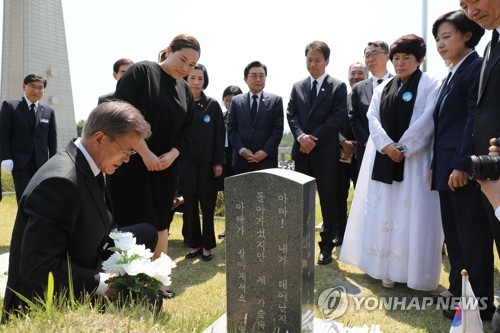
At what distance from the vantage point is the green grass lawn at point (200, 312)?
175 centimetres

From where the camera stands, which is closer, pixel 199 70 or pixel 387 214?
pixel 387 214

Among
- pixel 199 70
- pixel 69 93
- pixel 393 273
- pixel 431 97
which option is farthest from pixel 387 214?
pixel 69 93

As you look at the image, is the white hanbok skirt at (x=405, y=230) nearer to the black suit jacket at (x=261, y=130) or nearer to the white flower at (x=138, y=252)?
the black suit jacket at (x=261, y=130)

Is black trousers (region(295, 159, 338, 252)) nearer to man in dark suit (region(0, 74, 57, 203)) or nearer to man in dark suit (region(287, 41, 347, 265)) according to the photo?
man in dark suit (region(287, 41, 347, 265))

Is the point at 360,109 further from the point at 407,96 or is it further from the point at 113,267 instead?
the point at 113,267

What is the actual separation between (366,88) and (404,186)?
→ 5.56ft

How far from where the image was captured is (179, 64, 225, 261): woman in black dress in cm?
496

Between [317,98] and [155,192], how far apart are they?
7.93 ft

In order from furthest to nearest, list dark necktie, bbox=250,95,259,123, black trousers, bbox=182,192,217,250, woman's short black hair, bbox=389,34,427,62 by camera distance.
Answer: dark necktie, bbox=250,95,259,123
black trousers, bbox=182,192,217,250
woman's short black hair, bbox=389,34,427,62

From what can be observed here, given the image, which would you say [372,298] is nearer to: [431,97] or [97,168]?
[431,97]

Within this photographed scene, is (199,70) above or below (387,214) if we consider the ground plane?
above

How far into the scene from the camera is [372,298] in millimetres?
3572

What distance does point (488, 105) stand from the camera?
A: 2344 mm

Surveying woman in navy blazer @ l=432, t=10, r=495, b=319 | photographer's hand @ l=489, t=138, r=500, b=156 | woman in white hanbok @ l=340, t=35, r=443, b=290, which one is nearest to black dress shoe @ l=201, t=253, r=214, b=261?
woman in white hanbok @ l=340, t=35, r=443, b=290
